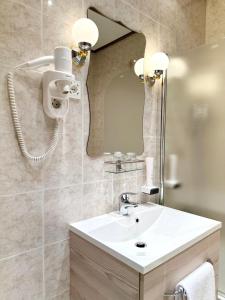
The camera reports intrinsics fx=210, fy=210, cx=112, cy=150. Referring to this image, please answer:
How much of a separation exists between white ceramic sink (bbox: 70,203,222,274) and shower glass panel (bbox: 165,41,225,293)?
200 millimetres

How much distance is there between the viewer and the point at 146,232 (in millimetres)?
1299

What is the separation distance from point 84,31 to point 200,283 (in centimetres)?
131

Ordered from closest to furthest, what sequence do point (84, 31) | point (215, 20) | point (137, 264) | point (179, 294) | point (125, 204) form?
point (137, 264) → point (179, 294) → point (84, 31) → point (125, 204) → point (215, 20)

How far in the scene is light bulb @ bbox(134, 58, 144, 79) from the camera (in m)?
1.42

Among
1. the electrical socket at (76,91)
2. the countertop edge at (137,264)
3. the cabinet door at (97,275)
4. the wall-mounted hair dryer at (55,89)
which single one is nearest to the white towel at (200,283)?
the countertop edge at (137,264)

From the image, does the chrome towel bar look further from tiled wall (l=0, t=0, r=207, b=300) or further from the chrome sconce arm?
the chrome sconce arm

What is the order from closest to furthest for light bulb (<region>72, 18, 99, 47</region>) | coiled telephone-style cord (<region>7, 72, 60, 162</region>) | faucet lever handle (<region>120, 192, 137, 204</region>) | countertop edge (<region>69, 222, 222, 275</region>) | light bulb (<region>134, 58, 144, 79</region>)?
countertop edge (<region>69, 222, 222, 275</region>), coiled telephone-style cord (<region>7, 72, 60, 162</region>), light bulb (<region>72, 18, 99, 47</region>), faucet lever handle (<region>120, 192, 137, 204</region>), light bulb (<region>134, 58, 144, 79</region>)

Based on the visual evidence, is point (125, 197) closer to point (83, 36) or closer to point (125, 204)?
point (125, 204)

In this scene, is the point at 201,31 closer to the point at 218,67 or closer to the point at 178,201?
the point at 218,67

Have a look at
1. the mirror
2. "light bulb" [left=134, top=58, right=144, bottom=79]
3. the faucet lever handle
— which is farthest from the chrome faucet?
"light bulb" [left=134, top=58, right=144, bottom=79]

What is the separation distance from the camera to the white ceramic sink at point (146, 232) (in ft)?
2.75

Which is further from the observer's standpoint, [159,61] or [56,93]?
[159,61]

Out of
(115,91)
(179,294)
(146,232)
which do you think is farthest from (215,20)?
(179,294)

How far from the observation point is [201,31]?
78.5 inches
